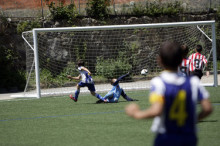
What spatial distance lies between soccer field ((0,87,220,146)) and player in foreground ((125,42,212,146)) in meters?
2.87

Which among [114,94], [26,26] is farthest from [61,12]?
[114,94]

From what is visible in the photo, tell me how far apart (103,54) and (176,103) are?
14.3 meters

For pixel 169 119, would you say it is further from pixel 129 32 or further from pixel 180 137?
pixel 129 32

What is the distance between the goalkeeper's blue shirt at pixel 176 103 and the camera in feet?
9.92

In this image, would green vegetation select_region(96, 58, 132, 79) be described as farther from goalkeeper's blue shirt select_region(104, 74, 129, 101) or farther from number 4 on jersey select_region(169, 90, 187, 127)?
number 4 on jersey select_region(169, 90, 187, 127)

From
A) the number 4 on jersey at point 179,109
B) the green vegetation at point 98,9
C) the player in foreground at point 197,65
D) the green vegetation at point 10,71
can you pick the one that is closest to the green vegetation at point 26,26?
the green vegetation at point 10,71

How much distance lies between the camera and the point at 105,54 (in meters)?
17.3

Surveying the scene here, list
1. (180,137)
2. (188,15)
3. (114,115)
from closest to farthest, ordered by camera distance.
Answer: (180,137) < (114,115) < (188,15)

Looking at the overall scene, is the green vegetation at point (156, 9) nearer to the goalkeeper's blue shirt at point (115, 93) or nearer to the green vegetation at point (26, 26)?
the green vegetation at point (26, 26)

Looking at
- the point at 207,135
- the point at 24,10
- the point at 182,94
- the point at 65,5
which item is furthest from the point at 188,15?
the point at 182,94

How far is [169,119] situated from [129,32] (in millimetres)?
15524

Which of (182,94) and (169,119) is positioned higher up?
(182,94)

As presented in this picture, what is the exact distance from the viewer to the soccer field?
629cm

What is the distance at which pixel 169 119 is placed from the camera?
3080 millimetres
